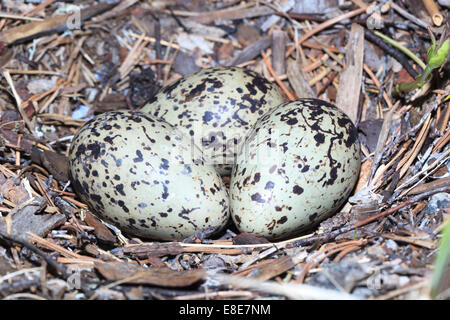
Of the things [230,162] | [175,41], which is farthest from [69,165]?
[175,41]

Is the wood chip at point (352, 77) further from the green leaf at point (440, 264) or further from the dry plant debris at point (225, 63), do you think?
the green leaf at point (440, 264)

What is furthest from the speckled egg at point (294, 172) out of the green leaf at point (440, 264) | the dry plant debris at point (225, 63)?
the green leaf at point (440, 264)

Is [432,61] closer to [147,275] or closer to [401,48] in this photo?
[401,48]

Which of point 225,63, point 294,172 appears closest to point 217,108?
A: point 294,172

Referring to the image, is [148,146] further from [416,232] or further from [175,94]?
[416,232]

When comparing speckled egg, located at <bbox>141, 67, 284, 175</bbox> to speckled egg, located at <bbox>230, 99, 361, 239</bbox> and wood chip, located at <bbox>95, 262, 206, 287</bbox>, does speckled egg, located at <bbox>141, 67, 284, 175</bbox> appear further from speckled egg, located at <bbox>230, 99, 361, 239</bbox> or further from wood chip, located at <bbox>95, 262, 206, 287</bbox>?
wood chip, located at <bbox>95, 262, 206, 287</bbox>
